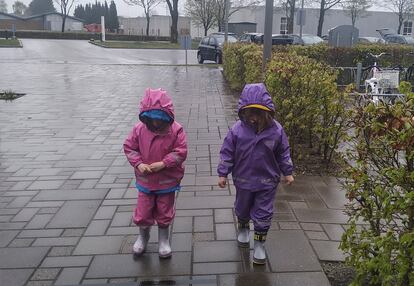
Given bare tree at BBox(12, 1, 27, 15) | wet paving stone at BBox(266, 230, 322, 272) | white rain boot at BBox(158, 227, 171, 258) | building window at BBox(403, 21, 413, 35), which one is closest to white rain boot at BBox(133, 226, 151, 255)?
white rain boot at BBox(158, 227, 171, 258)

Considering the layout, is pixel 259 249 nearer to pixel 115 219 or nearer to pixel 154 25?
pixel 115 219

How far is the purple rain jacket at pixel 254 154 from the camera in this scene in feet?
9.95

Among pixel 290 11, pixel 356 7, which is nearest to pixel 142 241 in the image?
pixel 290 11

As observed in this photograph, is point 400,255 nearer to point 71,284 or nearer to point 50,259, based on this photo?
point 71,284

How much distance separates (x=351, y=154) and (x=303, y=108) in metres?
2.50

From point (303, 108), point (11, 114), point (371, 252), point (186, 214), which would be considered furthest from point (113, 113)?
point (371, 252)

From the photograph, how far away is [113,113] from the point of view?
29.2 ft

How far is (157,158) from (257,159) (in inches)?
27.3

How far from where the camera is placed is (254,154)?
304cm

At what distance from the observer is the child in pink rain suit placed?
3023 millimetres

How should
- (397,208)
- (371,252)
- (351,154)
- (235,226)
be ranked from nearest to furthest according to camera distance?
(397,208) < (371,252) < (351,154) < (235,226)

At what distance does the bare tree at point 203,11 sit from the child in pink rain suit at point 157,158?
4997cm

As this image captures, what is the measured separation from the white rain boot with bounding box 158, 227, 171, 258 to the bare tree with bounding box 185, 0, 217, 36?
50096mm

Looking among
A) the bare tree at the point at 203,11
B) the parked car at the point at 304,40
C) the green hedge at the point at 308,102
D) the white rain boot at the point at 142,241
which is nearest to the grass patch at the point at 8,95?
the green hedge at the point at 308,102
